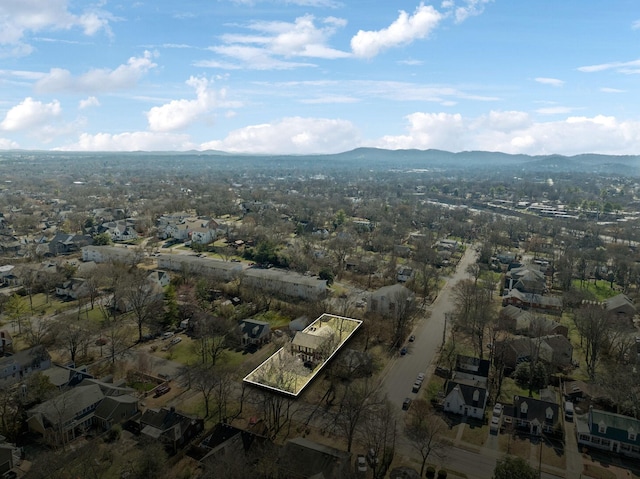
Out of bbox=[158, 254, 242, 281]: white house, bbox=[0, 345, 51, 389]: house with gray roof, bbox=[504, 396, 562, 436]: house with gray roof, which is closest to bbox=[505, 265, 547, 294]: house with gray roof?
bbox=[504, 396, 562, 436]: house with gray roof

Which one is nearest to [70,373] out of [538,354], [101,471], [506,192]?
[101,471]

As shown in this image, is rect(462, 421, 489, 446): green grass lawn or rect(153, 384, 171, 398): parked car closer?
rect(462, 421, 489, 446): green grass lawn

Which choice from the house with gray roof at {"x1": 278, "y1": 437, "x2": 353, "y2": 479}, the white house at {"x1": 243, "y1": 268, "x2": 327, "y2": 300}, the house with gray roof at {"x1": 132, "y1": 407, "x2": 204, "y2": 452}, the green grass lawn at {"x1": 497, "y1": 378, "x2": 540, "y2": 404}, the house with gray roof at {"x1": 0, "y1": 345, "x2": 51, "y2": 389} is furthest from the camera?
the white house at {"x1": 243, "y1": 268, "x2": 327, "y2": 300}

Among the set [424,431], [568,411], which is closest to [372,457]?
[424,431]

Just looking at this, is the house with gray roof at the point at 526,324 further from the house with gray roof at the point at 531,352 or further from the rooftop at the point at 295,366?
the rooftop at the point at 295,366

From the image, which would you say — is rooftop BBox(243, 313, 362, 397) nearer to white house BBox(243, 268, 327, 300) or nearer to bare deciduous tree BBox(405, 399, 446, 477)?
bare deciduous tree BBox(405, 399, 446, 477)

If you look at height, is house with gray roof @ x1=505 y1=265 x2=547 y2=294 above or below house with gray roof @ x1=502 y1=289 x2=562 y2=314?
above
